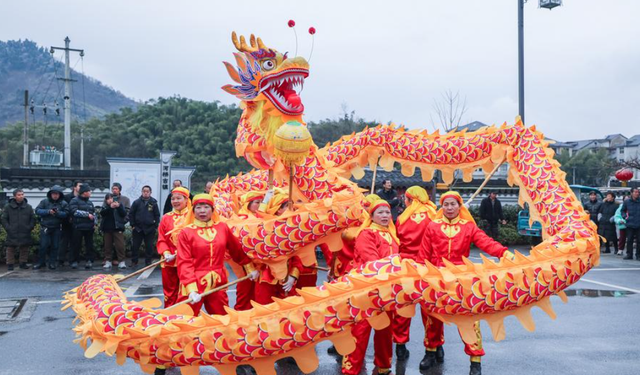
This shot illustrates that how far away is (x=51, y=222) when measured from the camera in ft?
32.0

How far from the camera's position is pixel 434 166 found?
621cm

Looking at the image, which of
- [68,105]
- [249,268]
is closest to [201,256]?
[249,268]

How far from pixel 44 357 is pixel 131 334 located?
7.15 feet

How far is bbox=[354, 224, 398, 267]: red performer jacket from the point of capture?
14.8 ft

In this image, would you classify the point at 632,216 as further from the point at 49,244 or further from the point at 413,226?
the point at 49,244

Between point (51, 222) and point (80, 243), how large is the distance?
648 millimetres

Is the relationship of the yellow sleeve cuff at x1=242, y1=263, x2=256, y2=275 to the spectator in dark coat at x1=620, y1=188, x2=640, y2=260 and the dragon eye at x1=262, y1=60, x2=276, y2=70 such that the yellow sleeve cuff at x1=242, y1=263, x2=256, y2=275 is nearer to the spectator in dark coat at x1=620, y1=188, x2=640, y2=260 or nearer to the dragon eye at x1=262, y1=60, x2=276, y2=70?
the dragon eye at x1=262, y1=60, x2=276, y2=70

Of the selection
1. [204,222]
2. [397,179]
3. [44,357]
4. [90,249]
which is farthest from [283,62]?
[397,179]

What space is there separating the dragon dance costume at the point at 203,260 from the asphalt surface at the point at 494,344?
820mm

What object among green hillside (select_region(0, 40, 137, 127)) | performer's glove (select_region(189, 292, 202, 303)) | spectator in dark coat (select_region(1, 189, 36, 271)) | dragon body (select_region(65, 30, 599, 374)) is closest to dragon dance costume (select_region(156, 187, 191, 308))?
dragon body (select_region(65, 30, 599, 374))

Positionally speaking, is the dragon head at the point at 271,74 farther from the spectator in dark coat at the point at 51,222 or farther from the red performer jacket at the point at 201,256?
the spectator in dark coat at the point at 51,222

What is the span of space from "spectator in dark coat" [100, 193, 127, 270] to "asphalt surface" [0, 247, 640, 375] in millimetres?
1986

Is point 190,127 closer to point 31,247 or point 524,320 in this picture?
point 31,247

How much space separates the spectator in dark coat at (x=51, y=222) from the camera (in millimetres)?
9758
